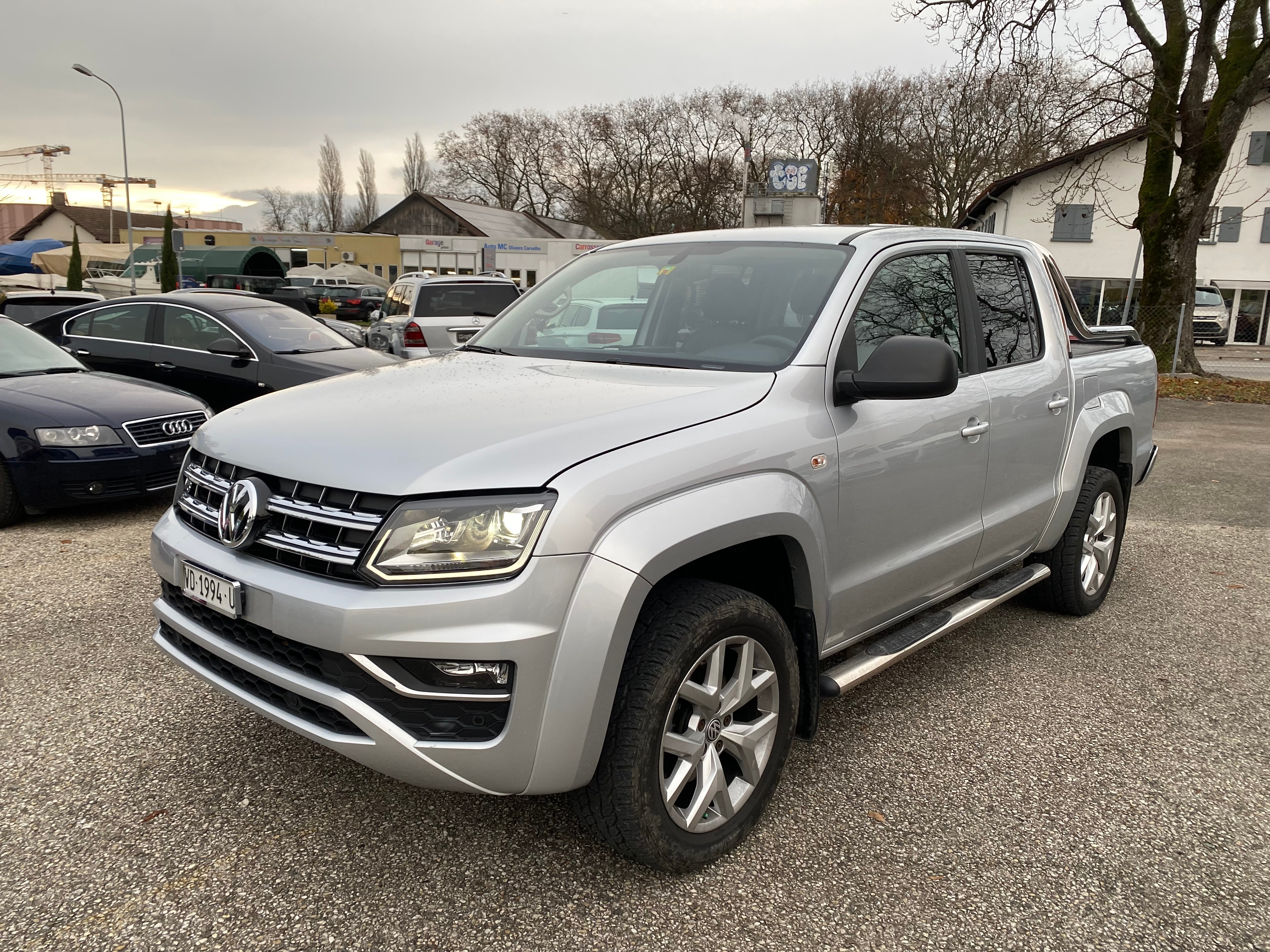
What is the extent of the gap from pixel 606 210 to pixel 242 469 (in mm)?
67086

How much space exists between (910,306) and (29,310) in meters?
12.1

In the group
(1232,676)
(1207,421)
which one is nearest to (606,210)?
(1207,421)

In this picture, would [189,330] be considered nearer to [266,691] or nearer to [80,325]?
[80,325]

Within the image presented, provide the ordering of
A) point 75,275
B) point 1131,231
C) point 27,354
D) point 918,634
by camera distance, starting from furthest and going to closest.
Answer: point 75,275 < point 1131,231 < point 27,354 < point 918,634

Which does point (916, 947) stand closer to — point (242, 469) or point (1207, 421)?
point (242, 469)

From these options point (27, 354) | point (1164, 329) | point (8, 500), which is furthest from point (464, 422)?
point (1164, 329)

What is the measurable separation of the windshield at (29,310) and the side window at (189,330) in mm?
3681

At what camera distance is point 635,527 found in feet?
7.13

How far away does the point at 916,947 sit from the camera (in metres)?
2.27

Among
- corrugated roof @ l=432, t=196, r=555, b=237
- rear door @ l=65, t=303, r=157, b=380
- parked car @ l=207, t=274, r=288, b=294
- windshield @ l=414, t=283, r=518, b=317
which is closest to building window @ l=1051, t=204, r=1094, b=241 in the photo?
windshield @ l=414, t=283, r=518, b=317

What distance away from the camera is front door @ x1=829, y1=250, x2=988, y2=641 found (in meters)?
2.87

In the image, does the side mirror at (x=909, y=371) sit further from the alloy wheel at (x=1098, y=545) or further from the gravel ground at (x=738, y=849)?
the alloy wheel at (x=1098, y=545)

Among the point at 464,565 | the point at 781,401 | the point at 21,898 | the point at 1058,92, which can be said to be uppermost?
the point at 1058,92

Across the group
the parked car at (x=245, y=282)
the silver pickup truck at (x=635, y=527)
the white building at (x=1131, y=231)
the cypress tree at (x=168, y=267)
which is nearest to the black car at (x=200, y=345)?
the silver pickup truck at (x=635, y=527)
